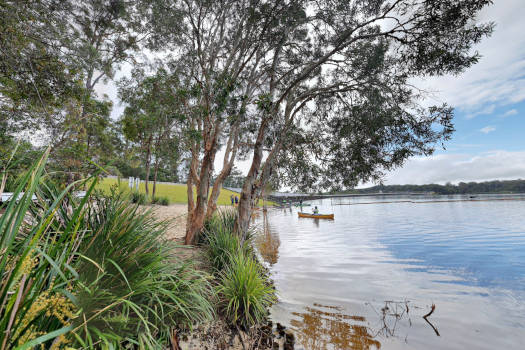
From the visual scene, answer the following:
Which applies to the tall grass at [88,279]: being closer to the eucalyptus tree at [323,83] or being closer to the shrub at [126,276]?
the shrub at [126,276]

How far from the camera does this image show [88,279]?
67.7 inches

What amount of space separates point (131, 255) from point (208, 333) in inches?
66.2

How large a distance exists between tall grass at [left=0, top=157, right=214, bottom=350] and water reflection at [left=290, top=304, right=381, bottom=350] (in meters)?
1.84

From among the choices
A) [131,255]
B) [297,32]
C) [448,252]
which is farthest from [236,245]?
[448,252]

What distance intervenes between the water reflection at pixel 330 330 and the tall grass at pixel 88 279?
6.03 ft

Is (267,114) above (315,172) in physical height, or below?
above

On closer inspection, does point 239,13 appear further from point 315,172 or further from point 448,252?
point 448,252

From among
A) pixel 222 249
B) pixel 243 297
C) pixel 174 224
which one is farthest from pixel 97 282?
pixel 174 224

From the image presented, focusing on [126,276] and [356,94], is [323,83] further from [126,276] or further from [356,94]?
[126,276]

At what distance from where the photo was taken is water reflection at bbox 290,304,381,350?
353 cm

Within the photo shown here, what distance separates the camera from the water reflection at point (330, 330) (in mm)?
3533

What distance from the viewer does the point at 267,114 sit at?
5.98m

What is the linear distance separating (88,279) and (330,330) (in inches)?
152

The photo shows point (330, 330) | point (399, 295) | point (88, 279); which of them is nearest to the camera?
point (88, 279)
